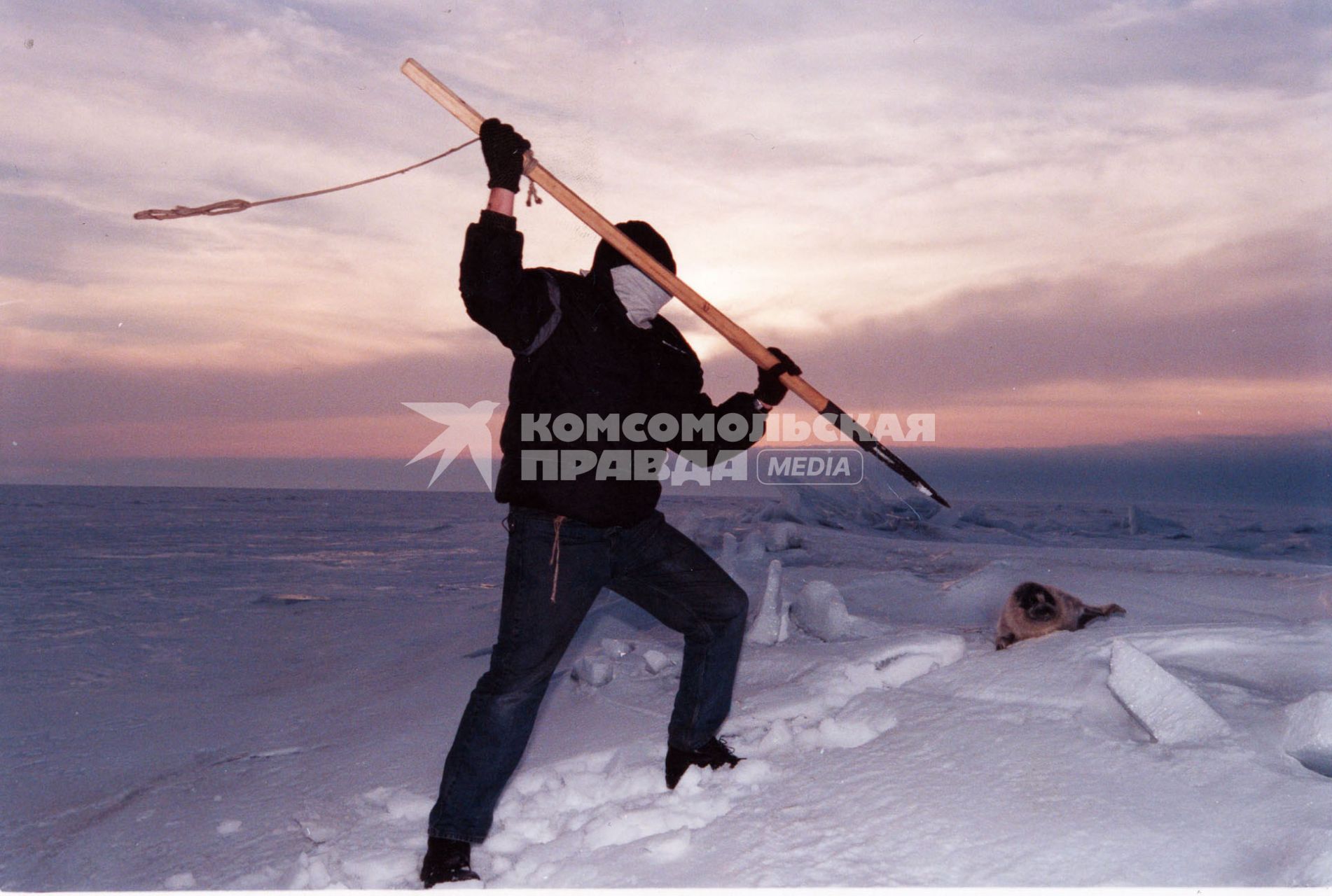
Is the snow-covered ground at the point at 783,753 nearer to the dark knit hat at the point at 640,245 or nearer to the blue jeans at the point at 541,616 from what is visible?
the blue jeans at the point at 541,616

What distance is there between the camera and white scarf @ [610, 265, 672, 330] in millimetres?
2250

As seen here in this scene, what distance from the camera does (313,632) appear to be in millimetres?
6098

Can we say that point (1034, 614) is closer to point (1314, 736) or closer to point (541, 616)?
point (1314, 736)

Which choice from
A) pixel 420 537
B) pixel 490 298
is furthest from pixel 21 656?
pixel 420 537

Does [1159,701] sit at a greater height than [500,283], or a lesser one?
lesser

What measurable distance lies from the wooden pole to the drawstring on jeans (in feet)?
2.42

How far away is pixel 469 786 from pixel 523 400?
0.91m

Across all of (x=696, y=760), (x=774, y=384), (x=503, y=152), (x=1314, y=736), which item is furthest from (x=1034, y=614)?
(x=503, y=152)

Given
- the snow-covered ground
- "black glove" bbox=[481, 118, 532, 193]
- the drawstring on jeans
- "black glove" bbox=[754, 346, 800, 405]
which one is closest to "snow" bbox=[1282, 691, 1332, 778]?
the snow-covered ground

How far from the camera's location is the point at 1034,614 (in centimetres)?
279

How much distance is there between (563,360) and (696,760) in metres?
1.13

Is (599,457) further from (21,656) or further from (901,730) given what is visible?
(21,656)

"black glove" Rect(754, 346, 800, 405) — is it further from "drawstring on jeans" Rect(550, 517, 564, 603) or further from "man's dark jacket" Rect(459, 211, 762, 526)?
"drawstring on jeans" Rect(550, 517, 564, 603)

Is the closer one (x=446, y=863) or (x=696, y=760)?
(x=446, y=863)
